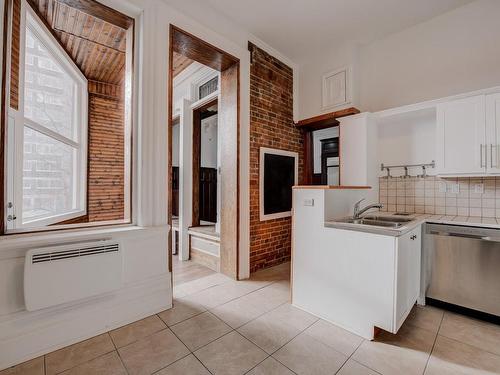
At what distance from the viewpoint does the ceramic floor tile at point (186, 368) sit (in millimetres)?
1524

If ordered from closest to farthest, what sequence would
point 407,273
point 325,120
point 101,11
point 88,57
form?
1. point 407,273
2. point 101,11
3. point 325,120
4. point 88,57

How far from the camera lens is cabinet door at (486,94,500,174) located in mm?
2219

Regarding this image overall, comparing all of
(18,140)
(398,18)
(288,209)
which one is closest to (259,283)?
(288,209)

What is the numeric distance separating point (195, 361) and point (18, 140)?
2.39m

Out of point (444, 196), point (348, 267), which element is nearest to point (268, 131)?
point (348, 267)

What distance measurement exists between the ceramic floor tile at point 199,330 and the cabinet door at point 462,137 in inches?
106

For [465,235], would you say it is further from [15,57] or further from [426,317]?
[15,57]

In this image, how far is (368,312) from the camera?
1.87 meters

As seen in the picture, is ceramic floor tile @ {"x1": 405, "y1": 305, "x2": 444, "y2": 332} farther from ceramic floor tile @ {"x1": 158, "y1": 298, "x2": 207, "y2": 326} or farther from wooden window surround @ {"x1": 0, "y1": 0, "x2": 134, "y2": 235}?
wooden window surround @ {"x1": 0, "y1": 0, "x2": 134, "y2": 235}

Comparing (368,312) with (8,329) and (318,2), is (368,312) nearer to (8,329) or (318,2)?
(8,329)

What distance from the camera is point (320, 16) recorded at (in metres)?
2.87

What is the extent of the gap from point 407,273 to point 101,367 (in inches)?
92.9

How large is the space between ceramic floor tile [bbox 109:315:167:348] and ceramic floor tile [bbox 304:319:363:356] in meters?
1.27

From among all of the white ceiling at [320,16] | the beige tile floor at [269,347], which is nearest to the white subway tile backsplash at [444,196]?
the beige tile floor at [269,347]
